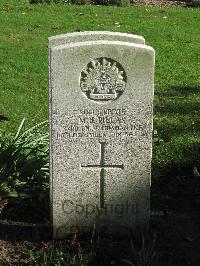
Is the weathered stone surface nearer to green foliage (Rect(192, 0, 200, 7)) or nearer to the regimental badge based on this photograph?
the regimental badge

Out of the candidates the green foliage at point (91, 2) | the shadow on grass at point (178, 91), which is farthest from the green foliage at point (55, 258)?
the green foliage at point (91, 2)

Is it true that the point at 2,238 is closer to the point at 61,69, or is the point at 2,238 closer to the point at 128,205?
the point at 128,205

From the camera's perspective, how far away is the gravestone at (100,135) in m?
4.25

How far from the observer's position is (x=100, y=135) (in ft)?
14.5

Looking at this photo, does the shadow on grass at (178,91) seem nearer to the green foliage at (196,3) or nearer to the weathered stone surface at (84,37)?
the weathered stone surface at (84,37)

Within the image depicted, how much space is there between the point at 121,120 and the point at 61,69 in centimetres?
55

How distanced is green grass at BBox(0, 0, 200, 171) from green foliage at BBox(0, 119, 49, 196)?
119 cm

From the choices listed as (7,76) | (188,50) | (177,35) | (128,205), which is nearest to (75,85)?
(128,205)

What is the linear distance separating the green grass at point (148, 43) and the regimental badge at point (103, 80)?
1.74m

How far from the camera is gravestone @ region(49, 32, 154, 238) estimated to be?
4.25 meters

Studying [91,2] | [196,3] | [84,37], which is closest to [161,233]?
[84,37]

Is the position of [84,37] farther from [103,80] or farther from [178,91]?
[178,91]

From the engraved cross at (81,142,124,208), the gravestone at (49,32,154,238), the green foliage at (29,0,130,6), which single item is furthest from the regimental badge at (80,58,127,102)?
the green foliage at (29,0,130,6)

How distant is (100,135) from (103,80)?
0.39m
